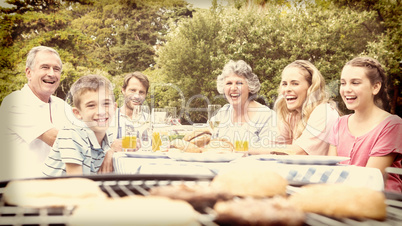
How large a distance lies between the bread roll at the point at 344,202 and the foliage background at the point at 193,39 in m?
9.10

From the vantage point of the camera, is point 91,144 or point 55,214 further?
point 91,144

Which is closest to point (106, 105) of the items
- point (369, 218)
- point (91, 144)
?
point (91, 144)

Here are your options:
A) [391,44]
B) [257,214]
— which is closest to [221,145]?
[257,214]

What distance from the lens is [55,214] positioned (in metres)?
0.77

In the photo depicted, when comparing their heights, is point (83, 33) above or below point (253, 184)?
above

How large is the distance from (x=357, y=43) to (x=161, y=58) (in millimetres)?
5995

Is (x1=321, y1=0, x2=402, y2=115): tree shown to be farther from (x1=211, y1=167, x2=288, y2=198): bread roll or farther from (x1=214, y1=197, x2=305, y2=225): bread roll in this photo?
(x1=214, y1=197, x2=305, y2=225): bread roll

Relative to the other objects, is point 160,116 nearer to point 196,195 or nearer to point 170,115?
point 170,115

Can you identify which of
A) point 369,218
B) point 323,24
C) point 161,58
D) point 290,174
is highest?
point 323,24

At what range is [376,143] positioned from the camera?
2.88 metres

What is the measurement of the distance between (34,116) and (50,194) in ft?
8.97

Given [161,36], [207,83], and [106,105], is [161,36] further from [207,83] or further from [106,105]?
[106,105]

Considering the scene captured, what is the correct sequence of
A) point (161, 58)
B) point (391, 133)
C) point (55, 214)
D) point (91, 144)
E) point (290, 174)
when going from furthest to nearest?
point (161, 58)
point (391, 133)
point (91, 144)
point (290, 174)
point (55, 214)

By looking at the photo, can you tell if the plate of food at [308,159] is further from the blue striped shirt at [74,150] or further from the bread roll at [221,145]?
the blue striped shirt at [74,150]
